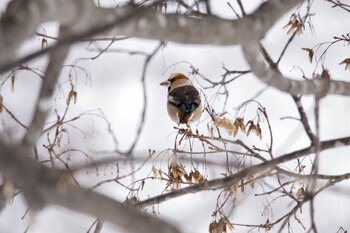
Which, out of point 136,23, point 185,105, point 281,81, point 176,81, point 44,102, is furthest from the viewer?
point 176,81

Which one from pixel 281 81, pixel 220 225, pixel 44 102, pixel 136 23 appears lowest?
pixel 44 102

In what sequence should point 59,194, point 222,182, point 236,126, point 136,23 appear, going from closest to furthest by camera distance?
point 59,194 → point 136,23 → point 222,182 → point 236,126

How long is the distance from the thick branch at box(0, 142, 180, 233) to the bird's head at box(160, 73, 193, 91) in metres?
4.62

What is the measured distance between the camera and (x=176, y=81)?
18.9ft

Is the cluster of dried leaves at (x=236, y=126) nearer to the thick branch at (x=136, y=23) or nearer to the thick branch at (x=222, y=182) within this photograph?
the thick branch at (x=222, y=182)

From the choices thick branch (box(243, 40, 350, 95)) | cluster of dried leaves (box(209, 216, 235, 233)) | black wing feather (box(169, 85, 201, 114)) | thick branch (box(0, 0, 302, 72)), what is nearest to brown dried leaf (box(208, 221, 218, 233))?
cluster of dried leaves (box(209, 216, 235, 233))

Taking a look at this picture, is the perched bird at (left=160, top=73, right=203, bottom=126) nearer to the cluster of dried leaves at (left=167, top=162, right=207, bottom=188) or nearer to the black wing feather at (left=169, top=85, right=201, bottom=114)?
the black wing feather at (left=169, top=85, right=201, bottom=114)

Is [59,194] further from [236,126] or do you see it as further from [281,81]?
[236,126]

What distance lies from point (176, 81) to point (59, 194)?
487 centimetres

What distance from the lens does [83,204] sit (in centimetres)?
96

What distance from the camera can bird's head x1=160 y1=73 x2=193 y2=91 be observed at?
570cm

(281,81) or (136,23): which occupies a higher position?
(281,81)

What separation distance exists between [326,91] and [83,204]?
1198 mm

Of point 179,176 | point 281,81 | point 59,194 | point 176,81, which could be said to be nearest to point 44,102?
point 59,194
